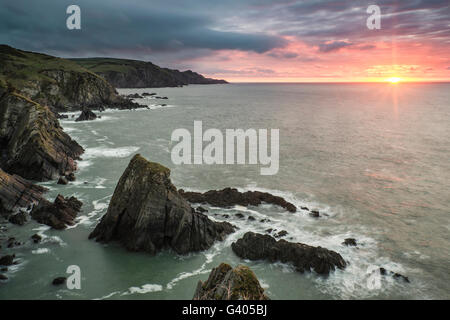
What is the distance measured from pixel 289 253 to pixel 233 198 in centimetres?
1448

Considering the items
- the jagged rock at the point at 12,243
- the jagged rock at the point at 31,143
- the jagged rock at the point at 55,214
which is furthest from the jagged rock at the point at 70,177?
the jagged rock at the point at 12,243

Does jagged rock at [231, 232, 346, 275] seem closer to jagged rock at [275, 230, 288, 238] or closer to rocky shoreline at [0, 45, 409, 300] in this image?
rocky shoreline at [0, 45, 409, 300]

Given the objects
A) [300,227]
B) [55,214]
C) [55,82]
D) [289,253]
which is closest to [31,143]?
[55,214]

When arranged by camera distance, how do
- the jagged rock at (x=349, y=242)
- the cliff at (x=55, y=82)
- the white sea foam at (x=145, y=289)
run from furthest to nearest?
the cliff at (x=55, y=82) < the jagged rock at (x=349, y=242) < the white sea foam at (x=145, y=289)

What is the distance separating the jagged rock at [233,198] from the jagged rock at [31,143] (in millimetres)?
22136

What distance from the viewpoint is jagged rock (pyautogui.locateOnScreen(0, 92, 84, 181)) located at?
1757 inches

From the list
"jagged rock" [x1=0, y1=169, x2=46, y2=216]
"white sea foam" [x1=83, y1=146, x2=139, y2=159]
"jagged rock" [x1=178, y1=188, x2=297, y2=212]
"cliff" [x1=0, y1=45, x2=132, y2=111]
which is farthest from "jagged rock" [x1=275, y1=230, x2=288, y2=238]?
"cliff" [x1=0, y1=45, x2=132, y2=111]

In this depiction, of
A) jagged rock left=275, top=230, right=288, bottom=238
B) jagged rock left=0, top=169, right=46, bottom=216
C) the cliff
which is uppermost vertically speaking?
the cliff

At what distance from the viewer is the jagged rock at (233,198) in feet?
130

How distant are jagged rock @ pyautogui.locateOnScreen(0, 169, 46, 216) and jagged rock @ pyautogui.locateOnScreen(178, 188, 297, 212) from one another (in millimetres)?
18927

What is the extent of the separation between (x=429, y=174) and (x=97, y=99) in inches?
5292

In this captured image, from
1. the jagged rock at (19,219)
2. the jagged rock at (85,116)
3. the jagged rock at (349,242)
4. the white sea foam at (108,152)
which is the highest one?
the jagged rock at (85,116)

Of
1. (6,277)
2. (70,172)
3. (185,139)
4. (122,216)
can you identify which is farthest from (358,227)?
(185,139)

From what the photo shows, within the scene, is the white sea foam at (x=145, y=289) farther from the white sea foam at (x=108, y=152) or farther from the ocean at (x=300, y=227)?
the white sea foam at (x=108, y=152)
